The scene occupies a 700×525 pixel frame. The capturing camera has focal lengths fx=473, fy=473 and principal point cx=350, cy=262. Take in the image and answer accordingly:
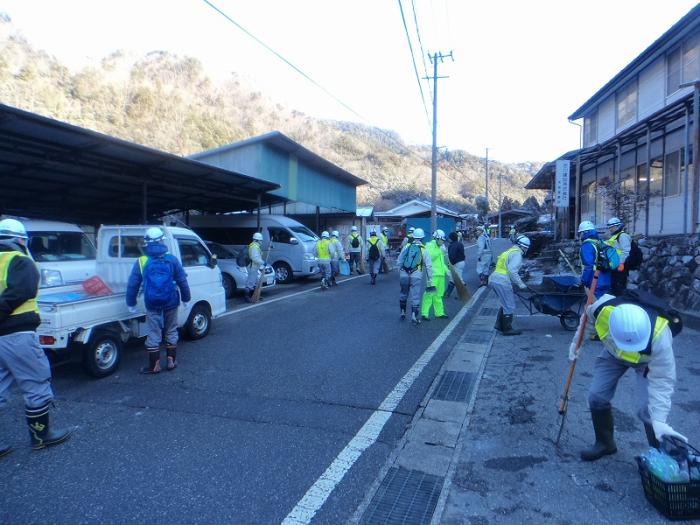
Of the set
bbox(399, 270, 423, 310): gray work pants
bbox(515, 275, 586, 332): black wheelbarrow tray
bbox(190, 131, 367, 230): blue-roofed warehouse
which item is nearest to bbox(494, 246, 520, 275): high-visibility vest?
bbox(515, 275, 586, 332): black wheelbarrow tray

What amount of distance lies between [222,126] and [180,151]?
8.28m

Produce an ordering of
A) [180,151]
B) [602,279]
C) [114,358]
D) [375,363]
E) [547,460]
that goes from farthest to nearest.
A: [180,151], [602,279], [375,363], [114,358], [547,460]

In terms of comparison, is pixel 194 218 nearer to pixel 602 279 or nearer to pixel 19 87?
pixel 602 279

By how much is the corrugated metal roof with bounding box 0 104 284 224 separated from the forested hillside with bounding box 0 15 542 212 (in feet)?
57.2

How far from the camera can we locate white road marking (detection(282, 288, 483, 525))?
2998 millimetres

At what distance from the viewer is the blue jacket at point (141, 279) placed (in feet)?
18.7

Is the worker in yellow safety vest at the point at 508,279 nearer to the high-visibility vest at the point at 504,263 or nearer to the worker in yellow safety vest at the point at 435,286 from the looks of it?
the high-visibility vest at the point at 504,263

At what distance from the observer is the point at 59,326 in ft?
16.7

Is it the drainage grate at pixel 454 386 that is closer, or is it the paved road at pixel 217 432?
the paved road at pixel 217 432

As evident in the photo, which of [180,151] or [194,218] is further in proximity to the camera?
[180,151]

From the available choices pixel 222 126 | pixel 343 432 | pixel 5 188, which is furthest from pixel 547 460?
pixel 222 126

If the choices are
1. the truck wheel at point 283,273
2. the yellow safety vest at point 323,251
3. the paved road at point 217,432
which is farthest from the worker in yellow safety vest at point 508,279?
the truck wheel at point 283,273

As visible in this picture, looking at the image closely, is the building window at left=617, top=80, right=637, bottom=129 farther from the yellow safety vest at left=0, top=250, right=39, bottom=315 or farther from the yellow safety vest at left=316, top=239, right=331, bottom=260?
the yellow safety vest at left=0, top=250, right=39, bottom=315

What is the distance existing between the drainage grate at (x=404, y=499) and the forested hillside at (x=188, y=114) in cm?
3213
